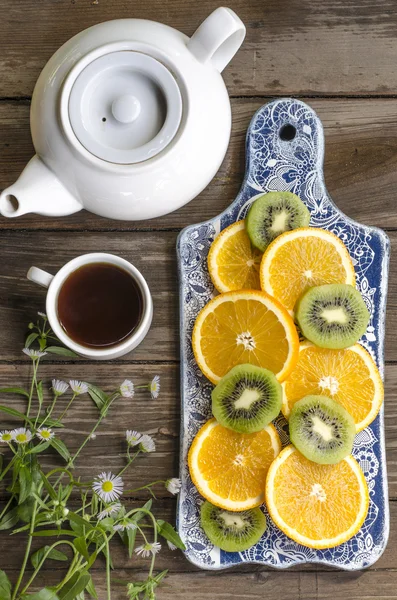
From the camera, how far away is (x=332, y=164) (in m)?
1.07

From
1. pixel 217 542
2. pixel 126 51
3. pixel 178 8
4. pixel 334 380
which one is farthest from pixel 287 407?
pixel 178 8

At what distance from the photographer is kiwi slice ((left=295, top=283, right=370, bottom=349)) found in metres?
0.98

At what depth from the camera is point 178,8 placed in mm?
1078

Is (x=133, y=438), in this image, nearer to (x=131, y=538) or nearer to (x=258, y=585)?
(x=131, y=538)

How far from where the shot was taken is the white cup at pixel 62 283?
3.17 feet

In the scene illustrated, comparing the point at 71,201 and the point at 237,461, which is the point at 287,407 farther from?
the point at 71,201

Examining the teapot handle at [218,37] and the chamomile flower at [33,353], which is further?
the chamomile flower at [33,353]

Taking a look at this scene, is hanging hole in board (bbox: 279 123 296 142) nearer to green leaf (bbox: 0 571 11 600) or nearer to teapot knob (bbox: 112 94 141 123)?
teapot knob (bbox: 112 94 141 123)

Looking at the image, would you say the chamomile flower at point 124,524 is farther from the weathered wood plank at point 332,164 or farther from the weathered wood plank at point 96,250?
the weathered wood plank at point 332,164

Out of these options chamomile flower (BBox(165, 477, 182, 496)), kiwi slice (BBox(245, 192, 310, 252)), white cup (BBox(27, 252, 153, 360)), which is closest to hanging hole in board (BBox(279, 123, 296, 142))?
kiwi slice (BBox(245, 192, 310, 252))

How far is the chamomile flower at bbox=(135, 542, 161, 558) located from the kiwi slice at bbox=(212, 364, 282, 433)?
0.66 feet

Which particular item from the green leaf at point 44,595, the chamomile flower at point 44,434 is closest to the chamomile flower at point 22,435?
the chamomile flower at point 44,434

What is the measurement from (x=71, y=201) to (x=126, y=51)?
21 cm

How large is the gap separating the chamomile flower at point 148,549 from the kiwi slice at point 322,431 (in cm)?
25
